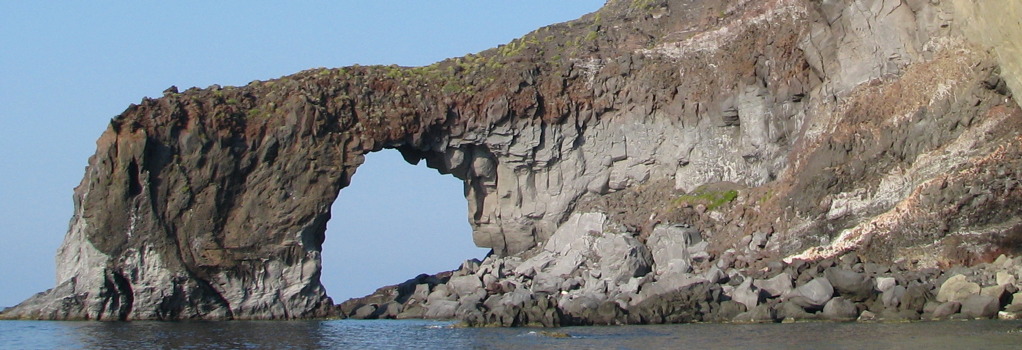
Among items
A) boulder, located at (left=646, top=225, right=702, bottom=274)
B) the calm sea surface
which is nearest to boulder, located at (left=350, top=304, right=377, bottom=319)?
the calm sea surface

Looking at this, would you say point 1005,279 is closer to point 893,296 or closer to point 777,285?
point 893,296

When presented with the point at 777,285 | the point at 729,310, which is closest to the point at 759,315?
the point at 729,310

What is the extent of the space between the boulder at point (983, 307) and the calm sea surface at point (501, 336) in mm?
990

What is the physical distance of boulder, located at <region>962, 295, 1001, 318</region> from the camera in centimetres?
4094

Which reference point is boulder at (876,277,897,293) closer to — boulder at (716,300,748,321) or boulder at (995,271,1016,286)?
boulder at (995,271,1016,286)

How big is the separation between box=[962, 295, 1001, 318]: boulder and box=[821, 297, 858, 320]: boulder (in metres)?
3.83

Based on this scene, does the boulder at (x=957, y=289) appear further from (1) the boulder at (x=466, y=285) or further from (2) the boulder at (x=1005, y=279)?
(1) the boulder at (x=466, y=285)

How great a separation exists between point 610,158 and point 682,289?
1908 cm

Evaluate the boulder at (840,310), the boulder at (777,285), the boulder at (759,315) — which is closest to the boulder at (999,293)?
the boulder at (840,310)

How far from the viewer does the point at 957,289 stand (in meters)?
42.9

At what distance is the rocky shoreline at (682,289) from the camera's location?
4322 centimetres

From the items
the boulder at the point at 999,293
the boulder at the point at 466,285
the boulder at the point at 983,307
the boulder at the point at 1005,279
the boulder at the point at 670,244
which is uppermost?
the boulder at the point at 670,244

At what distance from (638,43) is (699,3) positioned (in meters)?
4.09

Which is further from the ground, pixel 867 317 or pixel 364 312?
pixel 364 312
